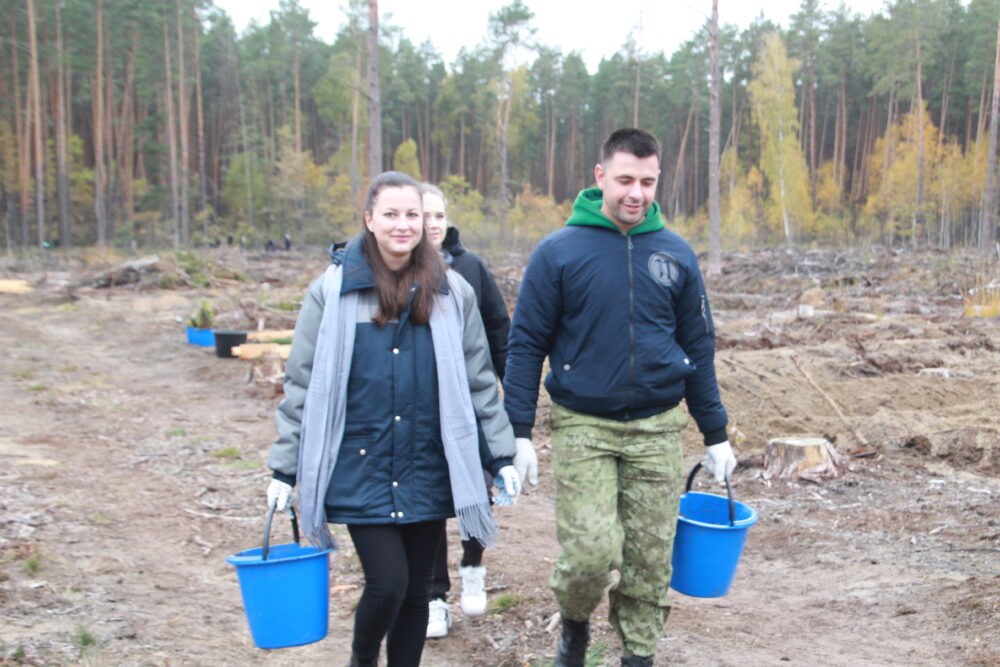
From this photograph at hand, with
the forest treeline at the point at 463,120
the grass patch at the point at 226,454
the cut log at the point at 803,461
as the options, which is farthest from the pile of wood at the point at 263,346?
the forest treeline at the point at 463,120

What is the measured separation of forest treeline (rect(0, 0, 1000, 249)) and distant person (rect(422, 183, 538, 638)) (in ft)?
96.8

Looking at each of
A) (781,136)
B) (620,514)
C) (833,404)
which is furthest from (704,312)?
(781,136)

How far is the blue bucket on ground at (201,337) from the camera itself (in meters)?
13.7

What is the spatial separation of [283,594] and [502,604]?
163 centimetres

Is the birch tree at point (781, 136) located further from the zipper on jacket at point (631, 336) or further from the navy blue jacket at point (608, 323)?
the zipper on jacket at point (631, 336)

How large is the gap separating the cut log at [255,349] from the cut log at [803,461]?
7402 millimetres

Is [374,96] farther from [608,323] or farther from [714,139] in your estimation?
[608,323]

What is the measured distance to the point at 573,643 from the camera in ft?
10.5

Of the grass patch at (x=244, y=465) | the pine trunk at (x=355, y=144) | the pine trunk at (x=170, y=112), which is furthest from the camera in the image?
the pine trunk at (x=170, y=112)

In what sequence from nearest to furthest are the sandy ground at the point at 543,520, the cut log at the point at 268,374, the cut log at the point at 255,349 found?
the sandy ground at the point at 543,520 < the cut log at the point at 268,374 < the cut log at the point at 255,349

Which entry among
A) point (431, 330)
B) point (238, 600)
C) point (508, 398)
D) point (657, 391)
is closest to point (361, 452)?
point (431, 330)

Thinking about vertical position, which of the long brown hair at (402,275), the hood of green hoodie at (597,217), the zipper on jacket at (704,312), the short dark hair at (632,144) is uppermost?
the short dark hair at (632,144)

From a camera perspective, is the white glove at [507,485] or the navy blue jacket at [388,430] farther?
the white glove at [507,485]

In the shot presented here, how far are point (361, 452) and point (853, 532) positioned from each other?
3758mm
